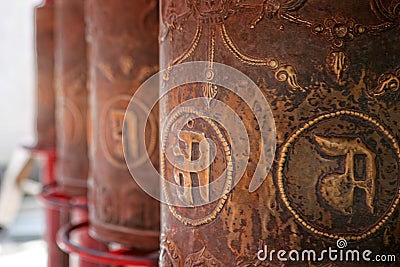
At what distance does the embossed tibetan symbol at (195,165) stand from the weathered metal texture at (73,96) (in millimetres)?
1142

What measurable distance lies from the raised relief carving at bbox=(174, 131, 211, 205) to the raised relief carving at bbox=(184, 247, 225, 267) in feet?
0.26

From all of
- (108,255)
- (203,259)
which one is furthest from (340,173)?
(108,255)

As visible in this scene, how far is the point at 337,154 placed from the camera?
3.27 feet

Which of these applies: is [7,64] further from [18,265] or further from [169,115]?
[169,115]

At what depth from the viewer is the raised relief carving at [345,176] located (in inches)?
39.3

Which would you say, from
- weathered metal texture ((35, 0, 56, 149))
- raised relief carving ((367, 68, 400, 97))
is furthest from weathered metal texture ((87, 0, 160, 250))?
weathered metal texture ((35, 0, 56, 149))

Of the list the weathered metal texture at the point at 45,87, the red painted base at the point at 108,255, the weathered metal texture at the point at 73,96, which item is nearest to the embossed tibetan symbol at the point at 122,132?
the red painted base at the point at 108,255

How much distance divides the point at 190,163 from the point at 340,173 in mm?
237

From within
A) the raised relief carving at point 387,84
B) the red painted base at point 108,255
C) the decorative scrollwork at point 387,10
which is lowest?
the red painted base at point 108,255

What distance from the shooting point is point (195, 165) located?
3.60ft

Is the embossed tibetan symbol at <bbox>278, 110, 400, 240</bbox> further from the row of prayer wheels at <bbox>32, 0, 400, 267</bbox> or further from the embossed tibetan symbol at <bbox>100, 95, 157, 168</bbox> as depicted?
the embossed tibetan symbol at <bbox>100, 95, 157, 168</bbox>

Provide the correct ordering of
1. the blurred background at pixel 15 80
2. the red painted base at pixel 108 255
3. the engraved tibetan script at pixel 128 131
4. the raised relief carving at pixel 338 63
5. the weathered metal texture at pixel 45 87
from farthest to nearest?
1. the blurred background at pixel 15 80
2. the weathered metal texture at pixel 45 87
3. the engraved tibetan script at pixel 128 131
4. the red painted base at pixel 108 255
5. the raised relief carving at pixel 338 63

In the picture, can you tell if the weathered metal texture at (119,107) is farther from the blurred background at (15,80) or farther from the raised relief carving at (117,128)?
the blurred background at (15,80)

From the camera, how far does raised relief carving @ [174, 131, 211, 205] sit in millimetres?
1084
